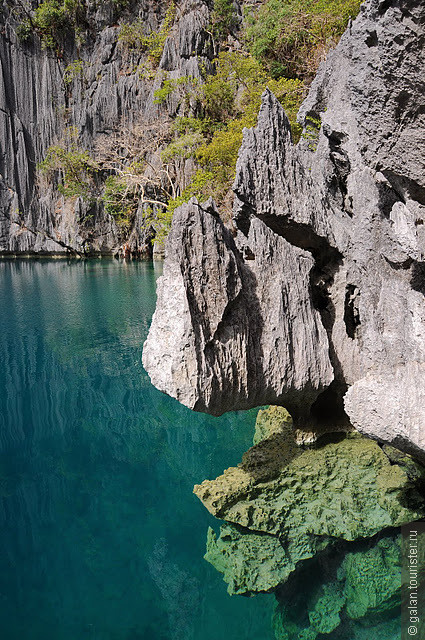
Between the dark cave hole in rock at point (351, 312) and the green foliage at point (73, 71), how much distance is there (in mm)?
34904

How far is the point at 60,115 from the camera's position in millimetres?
32750

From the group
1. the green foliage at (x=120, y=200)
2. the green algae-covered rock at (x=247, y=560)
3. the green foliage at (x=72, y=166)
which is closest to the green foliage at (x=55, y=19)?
the green foliage at (x=72, y=166)

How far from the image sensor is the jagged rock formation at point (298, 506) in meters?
3.75

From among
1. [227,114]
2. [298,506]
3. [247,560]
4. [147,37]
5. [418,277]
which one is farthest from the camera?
[147,37]

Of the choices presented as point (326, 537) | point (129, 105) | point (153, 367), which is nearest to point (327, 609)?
point (326, 537)

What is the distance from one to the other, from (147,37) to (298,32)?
57.4 feet

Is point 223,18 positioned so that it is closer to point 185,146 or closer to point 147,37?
point 147,37

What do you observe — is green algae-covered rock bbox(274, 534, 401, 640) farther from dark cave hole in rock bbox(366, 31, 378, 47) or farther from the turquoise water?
dark cave hole in rock bbox(366, 31, 378, 47)

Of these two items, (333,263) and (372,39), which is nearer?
(372,39)

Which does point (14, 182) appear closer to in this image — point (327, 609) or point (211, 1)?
point (211, 1)

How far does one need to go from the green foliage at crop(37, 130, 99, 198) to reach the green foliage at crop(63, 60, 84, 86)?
4313mm

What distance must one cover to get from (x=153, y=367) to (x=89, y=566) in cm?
212

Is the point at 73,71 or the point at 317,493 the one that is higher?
the point at 73,71

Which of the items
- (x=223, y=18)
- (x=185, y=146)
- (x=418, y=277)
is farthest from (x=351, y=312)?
(x=223, y=18)
